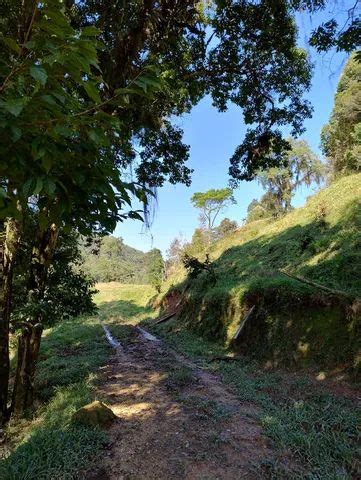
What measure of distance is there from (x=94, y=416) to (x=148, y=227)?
360 cm

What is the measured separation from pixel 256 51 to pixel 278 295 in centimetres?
673

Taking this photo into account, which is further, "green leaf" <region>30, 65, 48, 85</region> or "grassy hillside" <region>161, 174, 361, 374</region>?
"grassy hillside" <region>161, 174, 361, 374</region>

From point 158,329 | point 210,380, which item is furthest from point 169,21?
point 158,329

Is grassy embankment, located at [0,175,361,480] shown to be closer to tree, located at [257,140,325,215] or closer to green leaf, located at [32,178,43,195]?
green leaf, located at [32,178,43,195]

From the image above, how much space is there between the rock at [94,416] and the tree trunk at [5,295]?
2.13m

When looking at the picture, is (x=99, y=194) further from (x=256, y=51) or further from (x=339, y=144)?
(x=339, y=144)

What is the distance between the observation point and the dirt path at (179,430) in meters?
4.11

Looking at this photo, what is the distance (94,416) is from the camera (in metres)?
5.25

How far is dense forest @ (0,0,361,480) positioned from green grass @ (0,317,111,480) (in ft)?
0.11

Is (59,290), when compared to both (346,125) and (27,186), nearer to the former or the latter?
(27,186)

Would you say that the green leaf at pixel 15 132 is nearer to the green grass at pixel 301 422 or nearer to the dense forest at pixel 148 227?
the dense forest at pixel 148 227

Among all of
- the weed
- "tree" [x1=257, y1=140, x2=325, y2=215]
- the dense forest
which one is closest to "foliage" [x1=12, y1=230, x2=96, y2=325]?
the dense forest

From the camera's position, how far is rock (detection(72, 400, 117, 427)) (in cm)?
514

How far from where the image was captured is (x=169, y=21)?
649 cm
